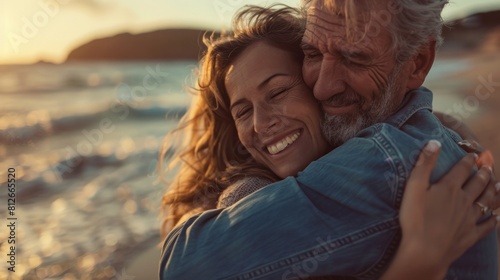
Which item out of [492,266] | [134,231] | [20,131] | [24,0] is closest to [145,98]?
[20,131]

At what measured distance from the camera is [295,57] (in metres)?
3.00

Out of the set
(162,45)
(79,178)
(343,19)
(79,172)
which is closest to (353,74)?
(343,19)

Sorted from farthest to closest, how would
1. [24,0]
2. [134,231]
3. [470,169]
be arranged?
[24,0]
[134,231]
[470,169]

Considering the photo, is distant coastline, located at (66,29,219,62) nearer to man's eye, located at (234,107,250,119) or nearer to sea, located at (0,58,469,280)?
sea, located at (0,58,469,280)

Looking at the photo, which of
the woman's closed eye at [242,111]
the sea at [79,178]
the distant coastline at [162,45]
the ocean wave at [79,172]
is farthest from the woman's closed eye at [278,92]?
the distant coastline at [162,45]

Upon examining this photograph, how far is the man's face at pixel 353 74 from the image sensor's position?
8.36 feet

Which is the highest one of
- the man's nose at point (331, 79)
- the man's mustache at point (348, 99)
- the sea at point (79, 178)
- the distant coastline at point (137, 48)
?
the distant coastline at point (137, 48)

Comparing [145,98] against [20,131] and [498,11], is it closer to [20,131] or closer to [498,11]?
[20,131]

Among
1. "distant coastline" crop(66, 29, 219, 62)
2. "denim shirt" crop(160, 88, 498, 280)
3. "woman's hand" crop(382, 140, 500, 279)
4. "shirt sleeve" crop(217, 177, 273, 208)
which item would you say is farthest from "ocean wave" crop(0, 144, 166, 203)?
"distant coastline" crop(66, 29, 219, 62)

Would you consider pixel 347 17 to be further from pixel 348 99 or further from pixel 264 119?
pixel 264 119

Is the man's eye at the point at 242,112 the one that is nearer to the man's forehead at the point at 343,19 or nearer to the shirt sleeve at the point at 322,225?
the man's forehead at the point at 343,19

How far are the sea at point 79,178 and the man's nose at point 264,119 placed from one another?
108 cm

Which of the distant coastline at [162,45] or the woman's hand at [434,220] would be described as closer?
the woman's hand at [434,220]

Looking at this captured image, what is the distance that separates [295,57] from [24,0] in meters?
9.10
